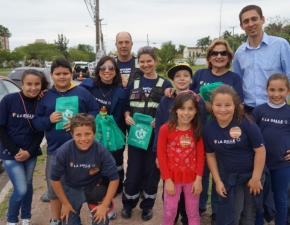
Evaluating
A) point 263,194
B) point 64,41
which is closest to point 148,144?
point 263,194

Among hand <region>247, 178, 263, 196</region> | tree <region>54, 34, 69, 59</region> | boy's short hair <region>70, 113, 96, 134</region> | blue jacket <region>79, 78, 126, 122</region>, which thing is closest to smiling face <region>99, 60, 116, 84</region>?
blue jacket <region>79, 78, 126, 122</region>

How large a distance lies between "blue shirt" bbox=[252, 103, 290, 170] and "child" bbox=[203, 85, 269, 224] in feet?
0.95

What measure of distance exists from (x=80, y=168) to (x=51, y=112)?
738 mm

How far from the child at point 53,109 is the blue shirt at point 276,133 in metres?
1.92

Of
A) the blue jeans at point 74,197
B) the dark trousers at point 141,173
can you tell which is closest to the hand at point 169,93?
the dark trousers at point 141,173

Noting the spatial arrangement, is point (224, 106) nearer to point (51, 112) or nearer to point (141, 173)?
point (141, 173)

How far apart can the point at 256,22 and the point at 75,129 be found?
92.9 inches

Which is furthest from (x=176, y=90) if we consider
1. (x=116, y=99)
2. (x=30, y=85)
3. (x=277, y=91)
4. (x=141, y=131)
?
(x=30, y=85)

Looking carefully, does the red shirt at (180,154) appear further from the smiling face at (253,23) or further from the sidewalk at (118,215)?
the smiling face at (253,23)

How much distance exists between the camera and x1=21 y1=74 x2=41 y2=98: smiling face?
3149 mm

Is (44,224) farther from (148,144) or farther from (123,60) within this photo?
(123,60)

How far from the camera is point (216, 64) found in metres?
3.20

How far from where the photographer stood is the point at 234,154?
2738 millimetres

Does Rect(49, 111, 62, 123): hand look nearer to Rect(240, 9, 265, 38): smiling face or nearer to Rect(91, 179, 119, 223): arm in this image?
Rect(91, 179, 119, 223): arm
